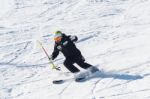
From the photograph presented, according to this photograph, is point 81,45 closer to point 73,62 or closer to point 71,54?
point 73,62

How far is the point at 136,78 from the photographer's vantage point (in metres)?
12.8

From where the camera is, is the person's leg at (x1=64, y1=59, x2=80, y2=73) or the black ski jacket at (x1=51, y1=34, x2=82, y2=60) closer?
the black ski jacket at (x1=51, y1=34, x2=82, y2=60)

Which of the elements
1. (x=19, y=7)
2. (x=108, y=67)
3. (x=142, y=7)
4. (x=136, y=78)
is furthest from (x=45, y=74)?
(x=19, y=7)

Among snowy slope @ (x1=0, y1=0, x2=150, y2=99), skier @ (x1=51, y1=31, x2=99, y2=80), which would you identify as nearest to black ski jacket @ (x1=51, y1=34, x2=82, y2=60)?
skier @ (x1=51, y1=31, x2=99, y2=80)

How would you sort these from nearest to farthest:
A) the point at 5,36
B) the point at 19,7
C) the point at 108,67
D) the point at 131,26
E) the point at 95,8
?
the point at 108,67, the point at 131,26, the point at 5,36, the point at 95,8, the point at 19,7

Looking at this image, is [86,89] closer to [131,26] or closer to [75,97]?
[75,97]

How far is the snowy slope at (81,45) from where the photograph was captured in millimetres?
12906

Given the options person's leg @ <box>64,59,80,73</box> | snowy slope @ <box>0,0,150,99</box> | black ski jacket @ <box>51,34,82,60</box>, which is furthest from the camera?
person's leg @ <box>64,59,80,73</box>

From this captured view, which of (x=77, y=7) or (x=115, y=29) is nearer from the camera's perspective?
(x=115, y=29)

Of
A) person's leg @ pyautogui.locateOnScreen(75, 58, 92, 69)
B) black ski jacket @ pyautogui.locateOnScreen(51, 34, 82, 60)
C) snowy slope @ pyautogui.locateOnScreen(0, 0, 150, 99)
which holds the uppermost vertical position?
black ski jacket @ pyautogui.locateOnScreen(51, 34, 82, 60)

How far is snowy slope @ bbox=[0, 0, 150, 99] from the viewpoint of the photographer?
12906 millimetres

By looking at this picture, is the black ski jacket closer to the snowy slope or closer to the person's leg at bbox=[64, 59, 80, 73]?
the person's leg at bbox=[64, 59, 80, 73]

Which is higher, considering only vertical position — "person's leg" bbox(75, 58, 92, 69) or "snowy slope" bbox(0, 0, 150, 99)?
"person's leg" bbox(75, 58, 92, 69)

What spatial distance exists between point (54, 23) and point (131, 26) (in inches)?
142
